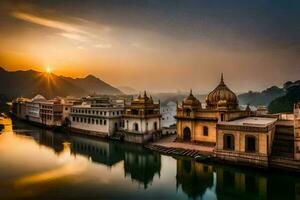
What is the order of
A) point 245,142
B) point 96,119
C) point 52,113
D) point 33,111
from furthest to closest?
point 33,111 → point 52,113 → point 96,119 → point 245,142

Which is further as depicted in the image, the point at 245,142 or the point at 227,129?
the point at 227,129

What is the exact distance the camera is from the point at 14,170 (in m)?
25.7

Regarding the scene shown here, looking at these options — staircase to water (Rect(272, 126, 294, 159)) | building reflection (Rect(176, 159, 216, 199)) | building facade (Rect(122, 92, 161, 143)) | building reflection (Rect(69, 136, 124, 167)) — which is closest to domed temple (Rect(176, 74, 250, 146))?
building facade (Rect(122, 92, 161, 143))

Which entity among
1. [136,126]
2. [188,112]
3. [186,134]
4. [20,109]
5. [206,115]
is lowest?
[186,134]

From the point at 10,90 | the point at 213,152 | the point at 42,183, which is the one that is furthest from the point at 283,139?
the point at 10,90

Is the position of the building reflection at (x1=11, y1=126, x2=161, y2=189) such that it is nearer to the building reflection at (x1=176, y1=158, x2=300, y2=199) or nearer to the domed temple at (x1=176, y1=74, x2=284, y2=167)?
the building reflection at (x1=176, y1=158, x2=300, y2=199)

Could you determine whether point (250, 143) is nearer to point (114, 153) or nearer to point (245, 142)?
point (245, 142)

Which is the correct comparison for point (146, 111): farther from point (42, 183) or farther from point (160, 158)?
point (42, 183)

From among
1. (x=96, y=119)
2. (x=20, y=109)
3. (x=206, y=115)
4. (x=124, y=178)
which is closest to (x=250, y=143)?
(x=206, y=115)

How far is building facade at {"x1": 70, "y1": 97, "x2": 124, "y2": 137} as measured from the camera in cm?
4253

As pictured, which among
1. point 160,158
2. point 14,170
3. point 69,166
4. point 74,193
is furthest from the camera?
point 160,158

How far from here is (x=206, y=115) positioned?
34.4 meters

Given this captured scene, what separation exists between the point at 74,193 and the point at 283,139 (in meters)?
21.0

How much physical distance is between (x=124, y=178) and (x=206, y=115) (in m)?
14.5
